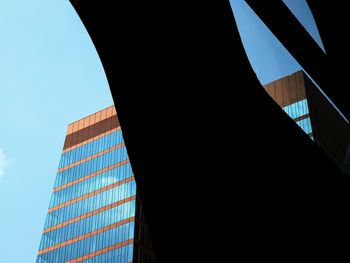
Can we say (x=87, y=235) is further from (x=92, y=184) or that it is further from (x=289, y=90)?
(x=289, y=90)

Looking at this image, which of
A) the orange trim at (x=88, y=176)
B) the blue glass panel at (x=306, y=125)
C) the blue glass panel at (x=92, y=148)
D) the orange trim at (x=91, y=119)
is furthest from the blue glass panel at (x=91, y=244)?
the blue glass panel at (x=306, y=125)

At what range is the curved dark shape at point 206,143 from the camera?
536 centimetres

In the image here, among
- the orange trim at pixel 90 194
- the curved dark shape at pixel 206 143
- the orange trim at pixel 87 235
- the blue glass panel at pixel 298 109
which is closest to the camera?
the curved dark shape at pixel 206 143

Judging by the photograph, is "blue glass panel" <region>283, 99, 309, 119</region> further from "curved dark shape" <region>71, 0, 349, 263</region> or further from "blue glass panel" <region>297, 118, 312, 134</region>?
"curved dark shape" <region>71, 0, 349, 263</region>

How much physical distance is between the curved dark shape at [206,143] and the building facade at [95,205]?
167 ft

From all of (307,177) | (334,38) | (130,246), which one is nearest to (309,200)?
(307,177)

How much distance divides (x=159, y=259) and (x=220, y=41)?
242cm

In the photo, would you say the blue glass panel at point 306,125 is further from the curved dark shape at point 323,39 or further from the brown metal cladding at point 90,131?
the curved dark shape at point 323,39

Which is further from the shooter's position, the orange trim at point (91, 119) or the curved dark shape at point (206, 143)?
the orange trim at point (91, 119)

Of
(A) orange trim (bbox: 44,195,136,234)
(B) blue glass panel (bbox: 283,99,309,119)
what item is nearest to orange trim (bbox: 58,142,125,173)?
(A) orange trim (bbox: 44,195,136,234)

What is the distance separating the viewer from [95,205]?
6334 centimetres

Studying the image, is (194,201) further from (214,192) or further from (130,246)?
(130,246)

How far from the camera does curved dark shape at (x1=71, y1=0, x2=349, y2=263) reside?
17.6 ft

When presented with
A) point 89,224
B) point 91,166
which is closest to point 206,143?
point 89,224
